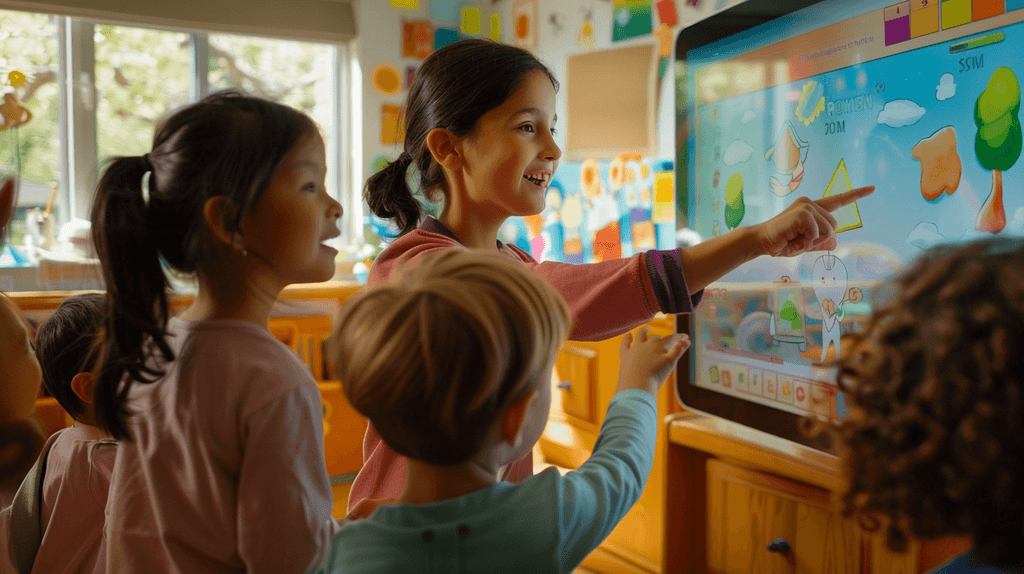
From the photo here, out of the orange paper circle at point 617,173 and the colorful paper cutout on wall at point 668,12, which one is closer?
the colorful paper cutout on wall at point 668,12

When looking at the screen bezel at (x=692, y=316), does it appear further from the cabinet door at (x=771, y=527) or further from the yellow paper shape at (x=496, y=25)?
the yellow paper shape at (x=496, y=25)

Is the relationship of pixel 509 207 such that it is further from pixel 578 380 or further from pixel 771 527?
pixel 578 380

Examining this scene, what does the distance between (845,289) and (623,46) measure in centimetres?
167

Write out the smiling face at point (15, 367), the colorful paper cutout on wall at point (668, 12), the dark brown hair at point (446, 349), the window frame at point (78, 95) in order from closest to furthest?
the dark brown hair at point (446, 349) → the smiling face at point (15, 367) → the colorful paper cutout on wall at point (668, 12) → the window frame at point (78, 95)

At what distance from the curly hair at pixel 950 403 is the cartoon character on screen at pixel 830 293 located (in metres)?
0.54

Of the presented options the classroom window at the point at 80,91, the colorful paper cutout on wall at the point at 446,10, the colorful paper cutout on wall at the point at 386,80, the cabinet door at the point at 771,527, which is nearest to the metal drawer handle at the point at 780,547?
the cabinet door at the point at 771,527

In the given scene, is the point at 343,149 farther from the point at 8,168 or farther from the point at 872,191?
the point at 872,191

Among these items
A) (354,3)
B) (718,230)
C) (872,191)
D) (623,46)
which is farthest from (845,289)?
(354,3)

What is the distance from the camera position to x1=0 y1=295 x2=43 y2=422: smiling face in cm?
92

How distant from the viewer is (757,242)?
2.67ft

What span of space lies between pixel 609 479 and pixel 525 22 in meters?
2.67

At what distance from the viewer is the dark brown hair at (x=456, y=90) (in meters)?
0.93

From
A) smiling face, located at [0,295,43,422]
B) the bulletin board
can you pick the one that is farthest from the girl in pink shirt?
the bulletin board

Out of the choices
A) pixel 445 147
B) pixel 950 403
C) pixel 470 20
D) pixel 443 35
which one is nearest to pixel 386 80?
pixel 443 35
